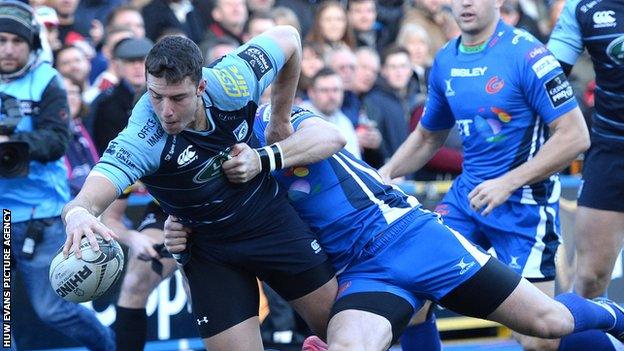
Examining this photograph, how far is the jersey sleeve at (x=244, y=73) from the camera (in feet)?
19.9

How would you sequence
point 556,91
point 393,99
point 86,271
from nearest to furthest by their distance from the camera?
1. point 86,271
2. point 556,91
3. point 393,99

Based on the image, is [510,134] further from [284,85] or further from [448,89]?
[284,85]

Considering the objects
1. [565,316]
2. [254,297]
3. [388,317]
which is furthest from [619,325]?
[254,297]

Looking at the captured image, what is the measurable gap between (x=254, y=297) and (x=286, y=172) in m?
0.67

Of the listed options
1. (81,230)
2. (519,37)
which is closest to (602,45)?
(519,37)

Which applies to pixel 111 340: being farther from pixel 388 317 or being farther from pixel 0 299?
pixel 388 317

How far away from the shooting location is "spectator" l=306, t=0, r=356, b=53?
12391mm

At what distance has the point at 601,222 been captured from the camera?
7.84 metres

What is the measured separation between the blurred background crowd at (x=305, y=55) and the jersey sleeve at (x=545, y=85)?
11.2 feet

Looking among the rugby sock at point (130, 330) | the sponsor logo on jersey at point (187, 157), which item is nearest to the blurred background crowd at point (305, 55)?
the rugby sock at point (130, 330)

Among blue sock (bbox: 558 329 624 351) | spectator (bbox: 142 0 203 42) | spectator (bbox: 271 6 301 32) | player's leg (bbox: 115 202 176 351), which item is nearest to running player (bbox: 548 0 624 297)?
blue sock (bbox: 558 329 624 351)

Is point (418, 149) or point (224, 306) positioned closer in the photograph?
point (224, 306)

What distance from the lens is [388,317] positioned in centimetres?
624

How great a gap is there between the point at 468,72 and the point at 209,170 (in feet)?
6.70
